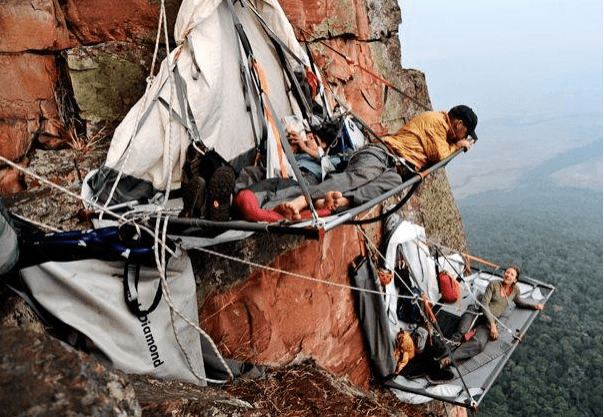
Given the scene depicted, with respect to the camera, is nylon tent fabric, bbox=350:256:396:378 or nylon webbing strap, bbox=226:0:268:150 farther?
nylon tent fabric, bbox=350:256:396:378

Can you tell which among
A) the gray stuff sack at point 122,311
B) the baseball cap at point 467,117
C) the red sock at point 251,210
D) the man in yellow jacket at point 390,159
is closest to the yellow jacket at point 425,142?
the man in yellow jacket at point 390,159

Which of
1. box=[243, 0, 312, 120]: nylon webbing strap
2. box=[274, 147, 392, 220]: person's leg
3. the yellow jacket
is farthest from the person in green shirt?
box=[243, 0, 312, 120]: nylon webbing strap

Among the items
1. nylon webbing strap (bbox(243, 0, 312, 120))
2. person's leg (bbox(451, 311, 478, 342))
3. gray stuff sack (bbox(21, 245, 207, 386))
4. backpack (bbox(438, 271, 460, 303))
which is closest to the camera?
gray stuff sack (bbox(21, 245, 207, 386))

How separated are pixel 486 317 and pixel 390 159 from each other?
3.26 meters

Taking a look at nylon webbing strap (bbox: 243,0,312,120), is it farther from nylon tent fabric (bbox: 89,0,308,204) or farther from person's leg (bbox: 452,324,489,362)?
person's leg (bbox: 452,324,489,362)

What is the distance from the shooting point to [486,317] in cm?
606

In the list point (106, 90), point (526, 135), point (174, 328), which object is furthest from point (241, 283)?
point (526, 135)

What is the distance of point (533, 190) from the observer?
116000 mm

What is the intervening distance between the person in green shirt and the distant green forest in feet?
50.7

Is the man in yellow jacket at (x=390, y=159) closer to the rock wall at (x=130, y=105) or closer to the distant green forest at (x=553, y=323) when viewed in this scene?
the rock wall at (x=130, y=105)

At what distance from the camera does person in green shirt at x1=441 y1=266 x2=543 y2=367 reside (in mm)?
5750

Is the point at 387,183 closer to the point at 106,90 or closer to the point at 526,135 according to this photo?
the point at 106,90

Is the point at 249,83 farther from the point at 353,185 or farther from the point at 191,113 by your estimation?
the point at 353,185

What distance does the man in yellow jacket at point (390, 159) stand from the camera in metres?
3.27
